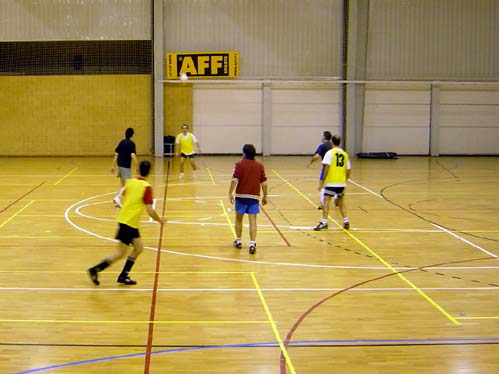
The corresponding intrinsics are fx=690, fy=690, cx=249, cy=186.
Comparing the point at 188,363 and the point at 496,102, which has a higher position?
the point at 496,102

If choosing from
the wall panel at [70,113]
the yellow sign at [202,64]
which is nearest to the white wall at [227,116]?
the yellow sign at [202,64]

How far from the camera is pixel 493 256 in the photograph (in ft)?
42.0

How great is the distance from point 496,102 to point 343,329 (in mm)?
30354

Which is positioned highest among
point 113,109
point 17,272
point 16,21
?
point 16,21

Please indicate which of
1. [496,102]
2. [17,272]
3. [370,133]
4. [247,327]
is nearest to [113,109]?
[370,133]

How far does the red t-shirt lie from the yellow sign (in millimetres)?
22587

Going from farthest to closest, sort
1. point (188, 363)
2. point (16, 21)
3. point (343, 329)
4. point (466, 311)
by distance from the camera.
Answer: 1. point (16, 21)
2. point (466, 311)
3. point (343, 329)
4. point (188, 363)

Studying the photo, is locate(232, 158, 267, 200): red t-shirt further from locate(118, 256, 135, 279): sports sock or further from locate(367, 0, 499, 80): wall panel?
locate(367, 0, 499, 80): wall panel

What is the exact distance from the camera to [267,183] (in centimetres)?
2405

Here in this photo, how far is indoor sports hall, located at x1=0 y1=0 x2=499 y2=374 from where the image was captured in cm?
825

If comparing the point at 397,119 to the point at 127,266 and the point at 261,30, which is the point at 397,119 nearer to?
the point at 261,30

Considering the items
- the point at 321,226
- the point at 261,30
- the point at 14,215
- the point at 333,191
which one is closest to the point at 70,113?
the point at 261,30

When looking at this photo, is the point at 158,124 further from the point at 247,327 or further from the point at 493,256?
the point at 247,327

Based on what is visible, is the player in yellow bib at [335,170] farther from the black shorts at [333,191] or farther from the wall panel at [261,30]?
the wall panel at [261,30]
